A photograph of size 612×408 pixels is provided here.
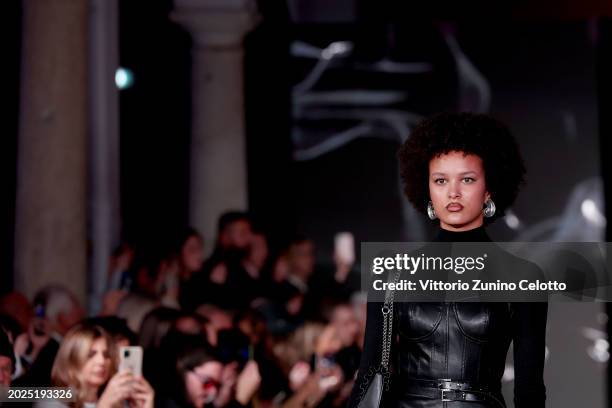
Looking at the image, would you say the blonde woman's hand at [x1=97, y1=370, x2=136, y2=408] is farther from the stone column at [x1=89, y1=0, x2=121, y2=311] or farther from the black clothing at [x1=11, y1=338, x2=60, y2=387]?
the stone column at [x1=89, y1=0, x2=121, y2=311]

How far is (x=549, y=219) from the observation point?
32.9ft

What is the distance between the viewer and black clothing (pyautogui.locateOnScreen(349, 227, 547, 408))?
3152 millimetres

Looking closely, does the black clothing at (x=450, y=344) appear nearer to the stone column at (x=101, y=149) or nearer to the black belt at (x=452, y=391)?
the black belt at (x=452, y=391)

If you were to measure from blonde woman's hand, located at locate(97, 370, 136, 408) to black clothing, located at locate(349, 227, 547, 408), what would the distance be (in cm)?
131

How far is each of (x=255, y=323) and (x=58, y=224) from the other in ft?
5.38

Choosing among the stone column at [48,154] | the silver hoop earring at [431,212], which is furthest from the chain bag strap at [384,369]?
the stone column at [48,154]

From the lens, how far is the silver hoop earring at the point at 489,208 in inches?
131

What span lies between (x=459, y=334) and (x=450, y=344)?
4 centimetres

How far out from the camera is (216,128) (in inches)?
367

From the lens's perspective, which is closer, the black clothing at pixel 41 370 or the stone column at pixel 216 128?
the black clothing at pixel 41 370

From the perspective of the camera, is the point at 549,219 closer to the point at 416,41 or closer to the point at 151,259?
the point at 416,41

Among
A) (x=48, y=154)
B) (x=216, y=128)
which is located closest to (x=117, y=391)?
(x=48, y=154)

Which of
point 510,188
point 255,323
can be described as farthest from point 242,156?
point 510,188

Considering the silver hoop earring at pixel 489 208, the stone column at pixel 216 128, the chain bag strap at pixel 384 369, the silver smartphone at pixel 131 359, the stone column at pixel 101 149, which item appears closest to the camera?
the chain bag strap at pixel 384 369
